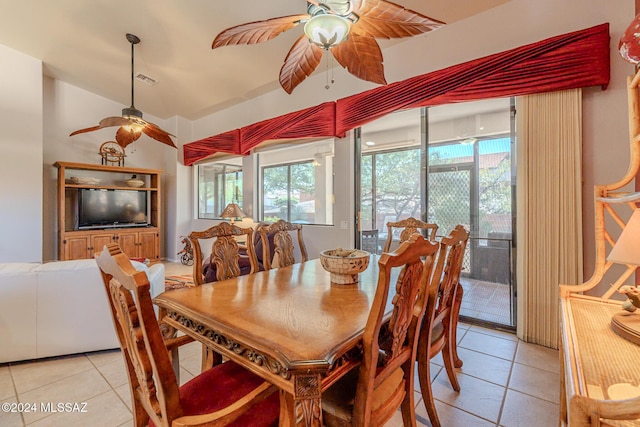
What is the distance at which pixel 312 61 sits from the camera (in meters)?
1.91

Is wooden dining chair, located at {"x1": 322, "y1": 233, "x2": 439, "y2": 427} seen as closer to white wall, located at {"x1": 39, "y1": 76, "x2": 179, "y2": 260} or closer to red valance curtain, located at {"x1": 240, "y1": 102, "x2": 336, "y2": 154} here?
red valance curtain, located at {"x1": 240, "y1": 102, "x2": 336, "y2": 154}

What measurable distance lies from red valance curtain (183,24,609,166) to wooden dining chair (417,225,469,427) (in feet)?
5.49

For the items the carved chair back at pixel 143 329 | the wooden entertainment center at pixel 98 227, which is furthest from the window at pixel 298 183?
the carved chair back at pixel 143 329

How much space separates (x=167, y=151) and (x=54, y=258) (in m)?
2.85

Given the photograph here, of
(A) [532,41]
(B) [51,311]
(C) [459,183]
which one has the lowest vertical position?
(B) [51,311]

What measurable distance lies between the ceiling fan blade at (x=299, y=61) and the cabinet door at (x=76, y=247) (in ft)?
16.5

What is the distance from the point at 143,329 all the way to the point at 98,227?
18.6 ft

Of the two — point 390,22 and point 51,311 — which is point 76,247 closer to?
point 51,311

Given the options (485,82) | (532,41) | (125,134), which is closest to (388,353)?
(485,82)

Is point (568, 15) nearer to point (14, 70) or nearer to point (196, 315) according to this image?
point (196, 315)

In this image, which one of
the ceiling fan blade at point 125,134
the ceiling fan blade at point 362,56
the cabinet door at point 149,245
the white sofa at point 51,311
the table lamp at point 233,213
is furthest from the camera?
the cabinet door at point 149,245

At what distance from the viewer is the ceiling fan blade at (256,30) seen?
5.33 ft

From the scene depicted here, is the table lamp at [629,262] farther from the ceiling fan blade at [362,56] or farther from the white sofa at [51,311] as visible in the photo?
the white sofa at [51,311]

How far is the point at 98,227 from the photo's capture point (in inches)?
Result: 204
